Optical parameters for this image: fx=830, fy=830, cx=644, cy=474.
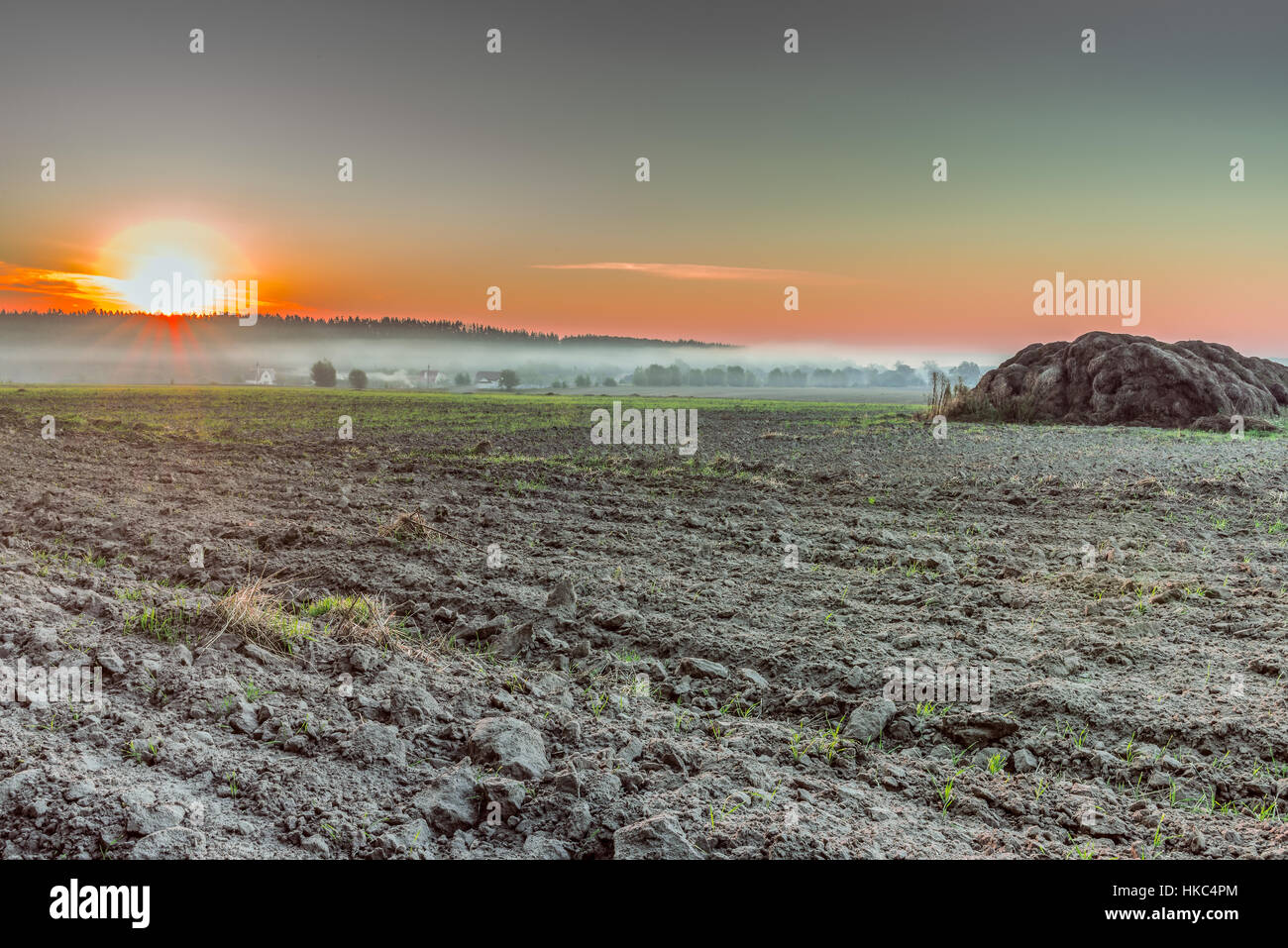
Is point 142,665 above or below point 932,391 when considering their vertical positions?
below

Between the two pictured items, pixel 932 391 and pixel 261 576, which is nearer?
pixel 261 576

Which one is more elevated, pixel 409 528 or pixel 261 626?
pixel 409 528

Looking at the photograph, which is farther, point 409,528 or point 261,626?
point 409,528

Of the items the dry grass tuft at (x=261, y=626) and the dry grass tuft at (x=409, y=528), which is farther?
the dry grass tuft at (x=409, y=528)

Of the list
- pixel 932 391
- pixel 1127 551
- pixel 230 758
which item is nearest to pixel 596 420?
pixel 932 391

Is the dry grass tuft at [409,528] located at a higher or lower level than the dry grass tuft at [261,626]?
higher

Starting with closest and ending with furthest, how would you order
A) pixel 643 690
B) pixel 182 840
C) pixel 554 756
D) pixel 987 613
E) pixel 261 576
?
→ 1. pixel 182 840
2. pixel 554 756
3. pixel 643 690
4. pixel 987 613
5. pixel 261 576

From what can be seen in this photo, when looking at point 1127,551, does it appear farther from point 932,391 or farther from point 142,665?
point 932,391

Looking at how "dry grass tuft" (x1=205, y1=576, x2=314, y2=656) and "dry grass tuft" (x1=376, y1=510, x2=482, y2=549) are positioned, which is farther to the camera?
"dry grass tuft" (x1=376, y1=510, x2=482, y2=549)

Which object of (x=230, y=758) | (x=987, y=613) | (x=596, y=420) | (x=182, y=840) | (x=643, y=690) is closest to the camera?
(x=182, y=840)

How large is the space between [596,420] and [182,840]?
26.8m

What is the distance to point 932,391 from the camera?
30.5m

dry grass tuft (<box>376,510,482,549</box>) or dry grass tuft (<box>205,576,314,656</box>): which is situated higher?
dry grass tuft (<box>376,510,482,549</box>)
